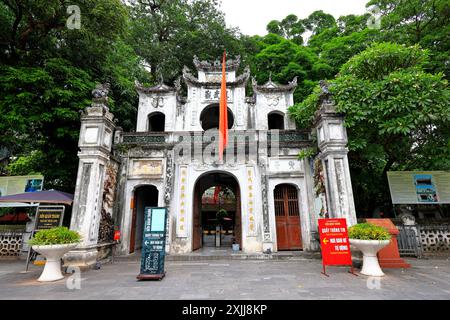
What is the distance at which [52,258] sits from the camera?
19.8 feet

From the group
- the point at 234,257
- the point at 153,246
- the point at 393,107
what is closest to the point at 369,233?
the point at 393,107

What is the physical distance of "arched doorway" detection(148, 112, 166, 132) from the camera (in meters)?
12.4

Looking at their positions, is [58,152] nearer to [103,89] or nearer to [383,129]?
[103,89]

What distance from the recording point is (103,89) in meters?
8.79

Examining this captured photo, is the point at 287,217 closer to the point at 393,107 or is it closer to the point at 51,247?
the point at 393,107

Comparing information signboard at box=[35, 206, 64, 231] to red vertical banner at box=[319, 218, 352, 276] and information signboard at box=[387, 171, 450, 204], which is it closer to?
red vertical banner at box=[319, 218, 352, 276]

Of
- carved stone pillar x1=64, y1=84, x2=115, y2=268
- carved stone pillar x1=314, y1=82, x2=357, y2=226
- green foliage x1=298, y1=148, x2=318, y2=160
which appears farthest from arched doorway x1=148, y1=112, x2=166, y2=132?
carved stone pillar x1=314, y1=82, x2=357, y2=226

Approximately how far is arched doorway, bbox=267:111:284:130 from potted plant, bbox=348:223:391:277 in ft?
24.1

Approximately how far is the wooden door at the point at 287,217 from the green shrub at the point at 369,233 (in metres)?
3.97

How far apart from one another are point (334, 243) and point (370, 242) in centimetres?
83
